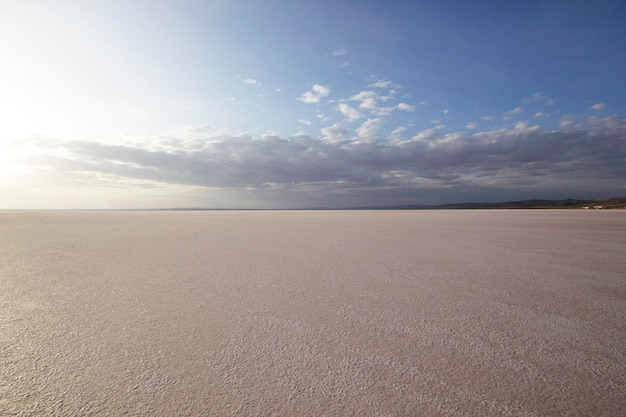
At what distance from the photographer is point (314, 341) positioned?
3.06 meters

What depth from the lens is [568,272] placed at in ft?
19.7

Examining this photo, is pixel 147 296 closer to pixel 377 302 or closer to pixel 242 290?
pixel 242 290

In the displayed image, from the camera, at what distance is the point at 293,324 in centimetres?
349

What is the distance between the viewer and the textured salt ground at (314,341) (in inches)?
85.1

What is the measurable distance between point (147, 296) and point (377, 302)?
333 cm

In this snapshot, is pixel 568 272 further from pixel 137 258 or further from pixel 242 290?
pixel 137 258

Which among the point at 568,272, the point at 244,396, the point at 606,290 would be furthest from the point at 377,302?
the point at 568,272

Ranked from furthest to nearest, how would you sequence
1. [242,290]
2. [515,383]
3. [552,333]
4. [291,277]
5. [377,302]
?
[291,277], [242,290], [377,302], [552,333], [515,383]

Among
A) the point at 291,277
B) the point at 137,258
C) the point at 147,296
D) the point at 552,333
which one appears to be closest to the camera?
the point at 552,333

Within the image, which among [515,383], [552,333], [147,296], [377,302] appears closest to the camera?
[515,383]

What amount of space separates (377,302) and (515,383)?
199 centimetres

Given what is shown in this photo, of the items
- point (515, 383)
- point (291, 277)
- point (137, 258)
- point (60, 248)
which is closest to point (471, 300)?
point (515, 383)

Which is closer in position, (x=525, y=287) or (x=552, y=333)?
(x=552, y=333)

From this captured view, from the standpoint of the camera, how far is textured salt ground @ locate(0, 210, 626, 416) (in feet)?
7.09
